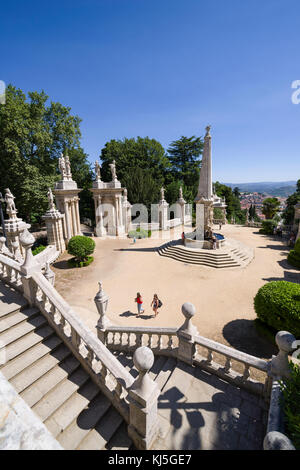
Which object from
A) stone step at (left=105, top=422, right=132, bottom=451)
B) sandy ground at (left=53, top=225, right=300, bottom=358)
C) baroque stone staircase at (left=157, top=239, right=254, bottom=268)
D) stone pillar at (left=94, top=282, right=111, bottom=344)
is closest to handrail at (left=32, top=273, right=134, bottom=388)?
stone step at (left=105, top=422, right=132, bottom=451)

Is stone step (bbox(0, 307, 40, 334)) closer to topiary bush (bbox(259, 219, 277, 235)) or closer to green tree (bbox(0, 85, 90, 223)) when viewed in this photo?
green tree (bbox(0, 85, 90, 223))

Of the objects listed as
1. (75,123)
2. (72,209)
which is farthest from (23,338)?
(75,123)

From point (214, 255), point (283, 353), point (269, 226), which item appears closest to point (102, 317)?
point (283, 353)

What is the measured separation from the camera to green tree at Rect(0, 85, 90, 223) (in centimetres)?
2188

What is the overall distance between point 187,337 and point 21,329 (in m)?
4.10

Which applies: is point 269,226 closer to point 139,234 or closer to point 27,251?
point 139,234

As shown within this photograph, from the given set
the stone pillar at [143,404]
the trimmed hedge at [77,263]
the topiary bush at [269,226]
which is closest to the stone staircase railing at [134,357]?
the stone pillar at [143,404]

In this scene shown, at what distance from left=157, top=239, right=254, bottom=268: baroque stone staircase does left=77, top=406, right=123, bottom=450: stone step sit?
12937 millimetres

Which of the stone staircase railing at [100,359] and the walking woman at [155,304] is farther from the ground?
the stone staircase railing at [100,359]

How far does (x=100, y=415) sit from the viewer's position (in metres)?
4.17

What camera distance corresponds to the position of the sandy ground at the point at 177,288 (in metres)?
8.75

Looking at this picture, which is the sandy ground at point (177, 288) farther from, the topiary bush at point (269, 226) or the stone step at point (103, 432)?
the topiary bush at point (269, 226)

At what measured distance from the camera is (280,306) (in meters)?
7.05

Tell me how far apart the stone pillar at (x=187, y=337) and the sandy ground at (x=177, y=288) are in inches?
107
